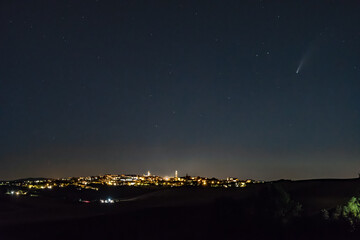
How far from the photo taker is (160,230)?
30734 millimetres

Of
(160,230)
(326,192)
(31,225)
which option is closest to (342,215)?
(160,230)

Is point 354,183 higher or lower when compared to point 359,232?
higher

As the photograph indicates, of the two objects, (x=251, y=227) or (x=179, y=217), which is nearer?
(x=251, y=227)

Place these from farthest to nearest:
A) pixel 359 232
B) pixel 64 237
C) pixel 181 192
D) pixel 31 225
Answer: pixel 181 192 < pixel 31 225 < pixel 64 237 < pixel 359 232

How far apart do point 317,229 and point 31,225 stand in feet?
69.9

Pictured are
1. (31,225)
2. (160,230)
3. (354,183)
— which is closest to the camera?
(160,230)

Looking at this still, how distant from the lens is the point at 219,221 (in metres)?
31.3

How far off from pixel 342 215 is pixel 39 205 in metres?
42.3

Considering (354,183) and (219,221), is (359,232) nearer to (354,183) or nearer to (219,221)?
(219,221)

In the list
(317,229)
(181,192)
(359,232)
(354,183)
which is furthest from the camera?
(181,192)

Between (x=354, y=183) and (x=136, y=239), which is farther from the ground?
(x=354, y=183)

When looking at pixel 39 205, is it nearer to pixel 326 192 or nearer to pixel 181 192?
pixel 181 192

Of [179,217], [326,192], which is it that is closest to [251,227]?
[179,217]

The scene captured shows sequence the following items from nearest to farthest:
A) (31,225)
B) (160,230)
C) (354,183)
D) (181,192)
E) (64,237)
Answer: (64,237) → (160,230) → (31,225) → (354,183) → (181,192)
